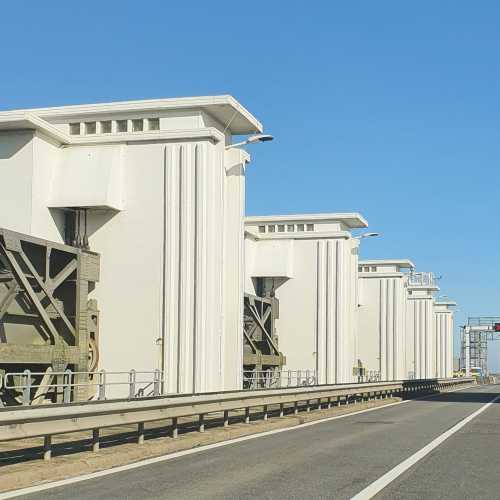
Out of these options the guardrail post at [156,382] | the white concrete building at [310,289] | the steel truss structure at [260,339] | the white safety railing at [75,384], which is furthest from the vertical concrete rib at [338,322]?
the guardrail post at [156,382]

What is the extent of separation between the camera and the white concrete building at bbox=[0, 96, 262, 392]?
101ft

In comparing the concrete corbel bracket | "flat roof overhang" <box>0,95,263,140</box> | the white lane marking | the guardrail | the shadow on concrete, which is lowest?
the shadow on concrete

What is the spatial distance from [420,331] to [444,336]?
96.4 feet

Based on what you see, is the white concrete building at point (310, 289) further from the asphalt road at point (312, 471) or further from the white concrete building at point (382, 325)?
the asphalt road at point (312, 471)

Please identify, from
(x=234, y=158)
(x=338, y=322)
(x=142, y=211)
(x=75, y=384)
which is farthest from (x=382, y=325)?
(x=75, y=384)

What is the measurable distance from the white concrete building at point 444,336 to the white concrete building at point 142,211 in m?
87.9

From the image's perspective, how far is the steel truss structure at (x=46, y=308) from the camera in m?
26.8

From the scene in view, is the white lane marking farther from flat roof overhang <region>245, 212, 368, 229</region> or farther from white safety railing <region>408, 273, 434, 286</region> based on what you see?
white safety railing <region>408, 273, 434, 286</region>

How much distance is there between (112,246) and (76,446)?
61.0ft

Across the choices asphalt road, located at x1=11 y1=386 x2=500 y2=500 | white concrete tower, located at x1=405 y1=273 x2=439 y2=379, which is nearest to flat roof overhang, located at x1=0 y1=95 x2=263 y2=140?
asphalt road, located at x1=11 y1=386 x2=500 y2=500

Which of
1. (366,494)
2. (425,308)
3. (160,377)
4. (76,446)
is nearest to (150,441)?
(76,446)

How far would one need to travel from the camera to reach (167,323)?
31203mm

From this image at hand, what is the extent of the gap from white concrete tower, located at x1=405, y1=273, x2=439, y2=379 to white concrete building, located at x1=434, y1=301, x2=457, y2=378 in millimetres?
19068

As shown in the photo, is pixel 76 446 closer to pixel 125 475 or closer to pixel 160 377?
pixel 125 475
